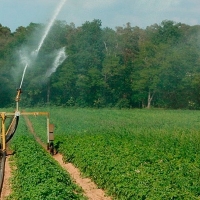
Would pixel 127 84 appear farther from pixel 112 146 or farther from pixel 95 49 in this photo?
pixel 112 146

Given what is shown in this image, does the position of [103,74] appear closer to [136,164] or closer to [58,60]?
[58,60]

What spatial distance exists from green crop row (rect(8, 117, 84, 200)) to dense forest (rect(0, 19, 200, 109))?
4112cm

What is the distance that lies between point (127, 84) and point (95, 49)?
6.86 metres

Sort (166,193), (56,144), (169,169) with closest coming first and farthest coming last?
(166,193), (169,169), (56,144)

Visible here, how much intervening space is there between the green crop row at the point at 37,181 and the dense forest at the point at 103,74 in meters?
41.1

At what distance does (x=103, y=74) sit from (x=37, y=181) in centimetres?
5155

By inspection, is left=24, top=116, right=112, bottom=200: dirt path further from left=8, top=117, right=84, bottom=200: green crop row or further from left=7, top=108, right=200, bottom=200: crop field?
left=8, top=117, right=84, bottom=200: green crop row

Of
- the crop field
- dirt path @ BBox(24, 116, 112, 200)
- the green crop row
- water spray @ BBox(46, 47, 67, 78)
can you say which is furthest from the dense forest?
the green crop row

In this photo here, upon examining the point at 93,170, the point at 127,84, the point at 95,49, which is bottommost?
the point at 93,170

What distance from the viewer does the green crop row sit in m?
11.0

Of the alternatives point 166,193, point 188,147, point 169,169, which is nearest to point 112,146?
point 188,147

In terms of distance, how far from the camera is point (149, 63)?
6269cm

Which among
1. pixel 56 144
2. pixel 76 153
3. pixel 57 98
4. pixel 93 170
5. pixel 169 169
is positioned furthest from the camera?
pixel 57 98

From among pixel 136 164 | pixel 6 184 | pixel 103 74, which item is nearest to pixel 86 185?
pixel 136 164
